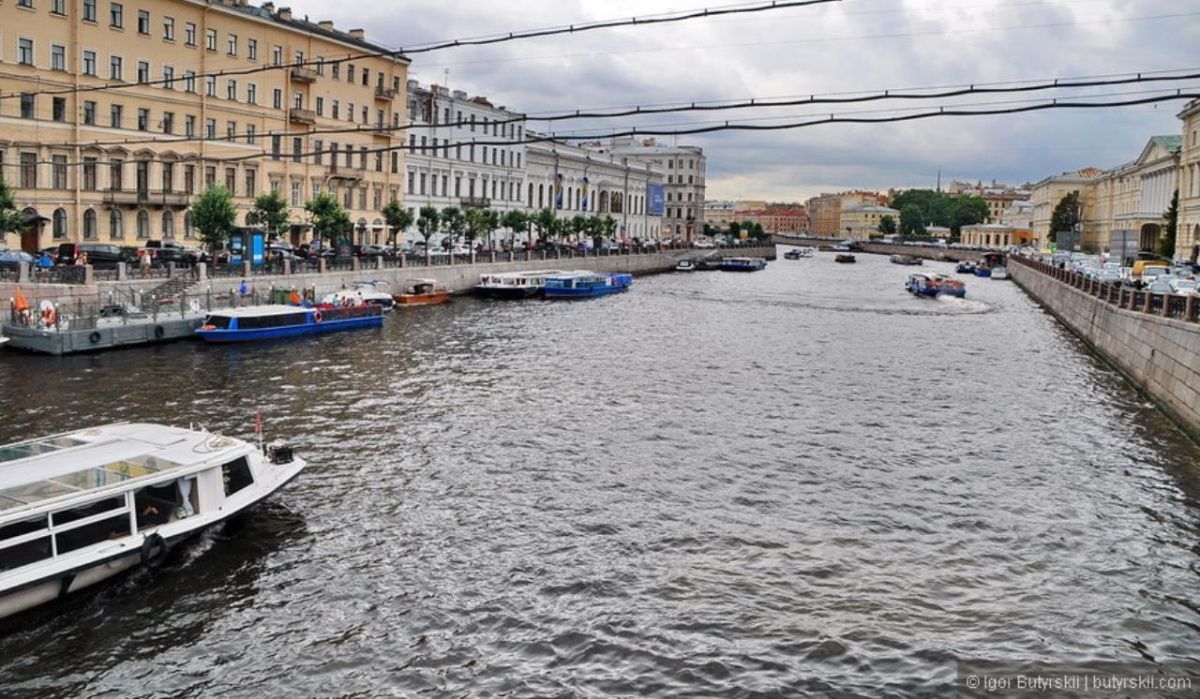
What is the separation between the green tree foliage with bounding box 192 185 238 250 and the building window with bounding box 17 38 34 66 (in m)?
9.96

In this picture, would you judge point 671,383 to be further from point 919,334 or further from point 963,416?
point 919,334

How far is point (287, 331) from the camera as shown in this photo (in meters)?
38.6

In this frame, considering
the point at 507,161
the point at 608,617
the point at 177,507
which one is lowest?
the point at 608,617

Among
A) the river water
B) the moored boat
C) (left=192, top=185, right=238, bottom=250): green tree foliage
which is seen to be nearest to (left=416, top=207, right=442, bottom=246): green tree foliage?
the moored boat

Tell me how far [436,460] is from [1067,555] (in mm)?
11331

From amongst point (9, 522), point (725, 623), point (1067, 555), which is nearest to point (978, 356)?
point (1067, 555)

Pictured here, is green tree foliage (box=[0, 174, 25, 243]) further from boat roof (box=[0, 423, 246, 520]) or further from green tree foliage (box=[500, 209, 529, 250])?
green tree foliage (box=[500, 209, 529, 250])

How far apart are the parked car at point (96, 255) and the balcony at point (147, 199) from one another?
7.29 meters

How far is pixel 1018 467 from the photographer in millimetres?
21031

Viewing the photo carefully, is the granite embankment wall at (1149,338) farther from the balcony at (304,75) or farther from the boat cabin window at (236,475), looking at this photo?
the balcony at (304,75)

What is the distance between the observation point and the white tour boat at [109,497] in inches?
507

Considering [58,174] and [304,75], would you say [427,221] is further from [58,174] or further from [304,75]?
[58,174]

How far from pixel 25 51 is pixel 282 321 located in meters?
20.3

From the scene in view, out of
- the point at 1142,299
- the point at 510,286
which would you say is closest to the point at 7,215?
the point at 510,286
